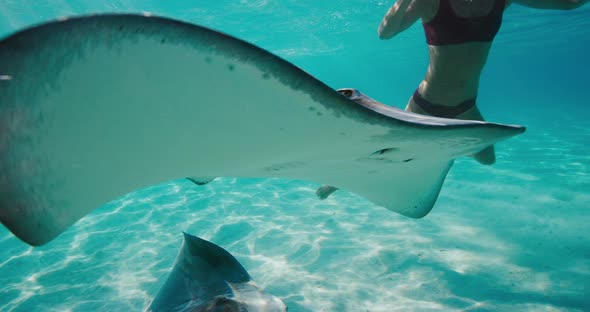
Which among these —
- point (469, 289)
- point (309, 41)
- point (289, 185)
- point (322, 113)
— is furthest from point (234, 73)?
point (309, 41)

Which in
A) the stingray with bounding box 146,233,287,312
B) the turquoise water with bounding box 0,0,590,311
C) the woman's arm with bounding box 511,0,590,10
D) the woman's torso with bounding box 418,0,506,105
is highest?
the woman's arm with bounding box 511,0,590,10

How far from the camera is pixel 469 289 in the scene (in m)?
4.57

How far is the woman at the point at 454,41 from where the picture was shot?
3.13 meters

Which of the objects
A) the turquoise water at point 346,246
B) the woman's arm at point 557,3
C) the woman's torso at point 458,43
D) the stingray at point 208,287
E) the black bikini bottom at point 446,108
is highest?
the woman's arm at point 557,3

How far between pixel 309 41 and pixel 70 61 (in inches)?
1366

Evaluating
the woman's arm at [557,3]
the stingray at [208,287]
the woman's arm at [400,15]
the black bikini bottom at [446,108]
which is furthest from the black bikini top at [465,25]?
the stingray at [208,287]

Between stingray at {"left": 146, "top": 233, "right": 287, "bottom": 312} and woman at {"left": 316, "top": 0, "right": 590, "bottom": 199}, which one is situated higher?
woman at {"left": 316, "top": 0, "right": 590, "bottom": 199}

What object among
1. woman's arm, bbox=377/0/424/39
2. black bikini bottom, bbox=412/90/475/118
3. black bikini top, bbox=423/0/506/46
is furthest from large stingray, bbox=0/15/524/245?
woman's arm, bbox=377/0/424/39

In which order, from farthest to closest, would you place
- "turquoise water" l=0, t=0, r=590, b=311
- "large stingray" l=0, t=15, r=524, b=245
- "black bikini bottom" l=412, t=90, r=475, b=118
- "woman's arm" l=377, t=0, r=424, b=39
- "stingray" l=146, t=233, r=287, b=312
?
"turquoise water" l=0, t=0, r=590, b=311 → "black bikini bottom" l=412, t=90, r=475, b=118 → "woman's arm" l=377, t=0, r=424, b=39 → "stingray" l=146, t=233, r=287, b=312 → "large stingray" l=0, t=15, r=524, b=245

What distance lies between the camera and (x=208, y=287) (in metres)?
2.48

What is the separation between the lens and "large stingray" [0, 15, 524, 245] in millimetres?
1000

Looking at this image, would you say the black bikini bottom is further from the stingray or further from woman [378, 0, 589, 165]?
the stingray

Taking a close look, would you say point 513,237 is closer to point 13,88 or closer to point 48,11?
point 13,88

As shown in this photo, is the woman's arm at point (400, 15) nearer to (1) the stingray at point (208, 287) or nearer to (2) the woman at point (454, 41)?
(2) the woman at point (454, 41)
